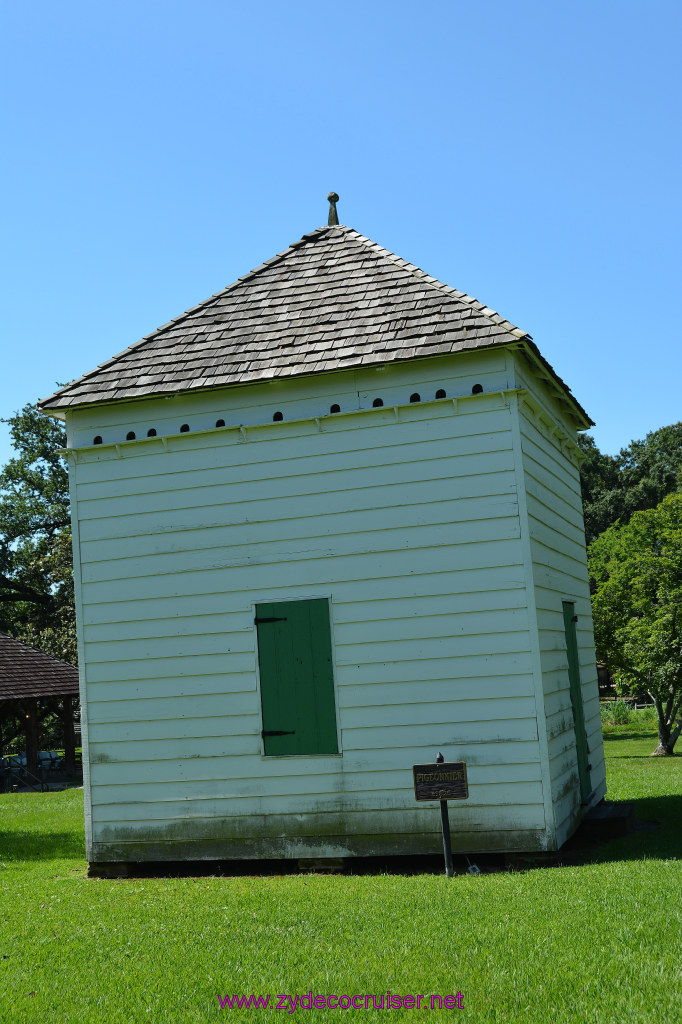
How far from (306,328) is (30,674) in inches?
770

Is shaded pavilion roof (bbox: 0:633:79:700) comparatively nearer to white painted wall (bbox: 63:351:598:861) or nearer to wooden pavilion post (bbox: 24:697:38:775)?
wooden pavilion post (bbox: 24:697:38:775)

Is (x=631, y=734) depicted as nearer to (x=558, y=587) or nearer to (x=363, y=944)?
(x=558, y=587)

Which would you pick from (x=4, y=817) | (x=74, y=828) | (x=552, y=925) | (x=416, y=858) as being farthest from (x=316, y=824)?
(x=4, y=817)

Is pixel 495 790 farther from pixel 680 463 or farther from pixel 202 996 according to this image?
pixel 680 463

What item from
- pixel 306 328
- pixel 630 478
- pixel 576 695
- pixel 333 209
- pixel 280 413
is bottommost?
pixel 576 695

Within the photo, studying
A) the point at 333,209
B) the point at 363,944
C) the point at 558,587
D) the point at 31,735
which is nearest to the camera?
the point at 363,944

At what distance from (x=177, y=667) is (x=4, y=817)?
934 centimetres

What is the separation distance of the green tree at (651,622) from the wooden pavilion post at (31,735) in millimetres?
16032

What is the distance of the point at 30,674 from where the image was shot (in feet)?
86.2

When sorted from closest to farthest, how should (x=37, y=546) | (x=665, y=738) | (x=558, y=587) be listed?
(x=558, y=587)
(x=665, y=738)
(x=37, y=546)

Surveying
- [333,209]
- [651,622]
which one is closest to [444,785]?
[333,209]

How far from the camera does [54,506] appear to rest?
1655 inches

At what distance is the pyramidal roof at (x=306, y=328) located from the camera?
29.6ft

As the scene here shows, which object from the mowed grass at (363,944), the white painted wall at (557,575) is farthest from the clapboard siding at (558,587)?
the mowed grass at (363,944)
